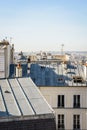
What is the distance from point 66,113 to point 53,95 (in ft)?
6.81

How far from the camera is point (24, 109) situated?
1462 cm

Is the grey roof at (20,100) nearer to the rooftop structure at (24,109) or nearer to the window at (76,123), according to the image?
the rooftop structure at (24,109)

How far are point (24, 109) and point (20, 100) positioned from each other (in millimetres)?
1386

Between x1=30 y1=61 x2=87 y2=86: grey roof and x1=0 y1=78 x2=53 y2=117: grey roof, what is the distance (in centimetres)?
1229

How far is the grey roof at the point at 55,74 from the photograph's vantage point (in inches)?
1270

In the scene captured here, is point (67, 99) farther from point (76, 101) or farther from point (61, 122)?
point (61, 122)

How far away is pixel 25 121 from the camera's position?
13.2 metres

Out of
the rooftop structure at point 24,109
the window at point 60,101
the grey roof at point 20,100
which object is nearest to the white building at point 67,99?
the window at point 60,101

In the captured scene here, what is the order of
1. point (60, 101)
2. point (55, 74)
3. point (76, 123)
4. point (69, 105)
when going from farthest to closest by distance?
point (55, 74)
point (60, 101)
point (69, 105)
point (76, 123)

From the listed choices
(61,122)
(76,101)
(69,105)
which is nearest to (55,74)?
(76,101)

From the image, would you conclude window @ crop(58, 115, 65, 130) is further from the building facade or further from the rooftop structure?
the rooftop structure

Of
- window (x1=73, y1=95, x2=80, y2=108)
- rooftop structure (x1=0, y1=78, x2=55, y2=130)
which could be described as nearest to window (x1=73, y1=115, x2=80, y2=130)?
window (x1=73, y1=95, x2=80, y2=108)

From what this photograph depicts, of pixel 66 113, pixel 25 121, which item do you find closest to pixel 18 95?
pixel 25 121

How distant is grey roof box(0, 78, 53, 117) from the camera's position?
14297 mm
